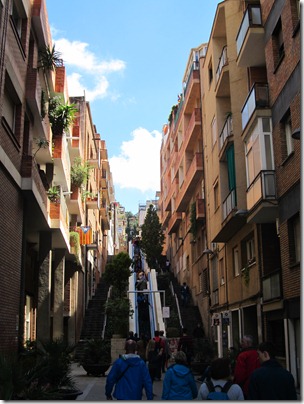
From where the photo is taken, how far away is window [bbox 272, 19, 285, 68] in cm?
1748

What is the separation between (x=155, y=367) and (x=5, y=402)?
32.2 ft

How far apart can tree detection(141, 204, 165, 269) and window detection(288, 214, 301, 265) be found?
33.9 metres

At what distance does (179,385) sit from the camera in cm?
689

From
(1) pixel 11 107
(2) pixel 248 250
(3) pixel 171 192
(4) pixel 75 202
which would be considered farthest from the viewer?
(3) pixel 171 192

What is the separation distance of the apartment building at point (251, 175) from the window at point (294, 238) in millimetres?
28

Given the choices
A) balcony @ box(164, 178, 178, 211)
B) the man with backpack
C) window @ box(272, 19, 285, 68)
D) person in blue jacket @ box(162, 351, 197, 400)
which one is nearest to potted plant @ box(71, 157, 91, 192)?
window @ box(272, 19, 285, 68)

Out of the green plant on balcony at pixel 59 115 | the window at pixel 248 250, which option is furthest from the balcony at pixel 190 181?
the green plant on balcony at pixel 59 115

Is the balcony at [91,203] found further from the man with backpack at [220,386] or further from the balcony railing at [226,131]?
the man with backpack at [220,386]

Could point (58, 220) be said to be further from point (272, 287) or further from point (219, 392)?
point (219, 392)

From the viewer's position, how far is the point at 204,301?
31.7 m

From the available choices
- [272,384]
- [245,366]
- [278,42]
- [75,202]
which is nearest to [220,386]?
[272,384]

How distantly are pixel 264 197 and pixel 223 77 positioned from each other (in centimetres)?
820

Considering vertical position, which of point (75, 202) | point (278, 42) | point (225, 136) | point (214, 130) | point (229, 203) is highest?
point (214, 130)

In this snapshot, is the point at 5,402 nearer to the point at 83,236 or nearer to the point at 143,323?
the point at 83,236
